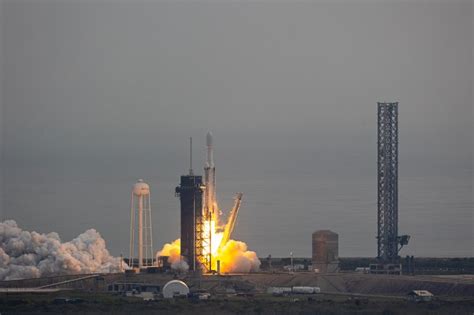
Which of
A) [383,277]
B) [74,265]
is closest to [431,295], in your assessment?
[383,277]

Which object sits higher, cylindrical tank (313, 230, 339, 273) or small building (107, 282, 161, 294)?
cylindrical tank (313, 230, 339, 273)

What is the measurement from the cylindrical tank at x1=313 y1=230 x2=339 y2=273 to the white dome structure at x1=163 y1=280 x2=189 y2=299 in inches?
718

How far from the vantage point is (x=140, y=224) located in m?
157

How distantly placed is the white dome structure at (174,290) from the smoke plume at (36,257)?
16798 mm

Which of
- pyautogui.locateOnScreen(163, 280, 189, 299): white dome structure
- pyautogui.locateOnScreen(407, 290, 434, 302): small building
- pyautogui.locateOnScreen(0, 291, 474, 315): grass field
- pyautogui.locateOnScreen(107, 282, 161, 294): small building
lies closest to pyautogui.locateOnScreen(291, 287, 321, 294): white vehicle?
pyautogui.locateOnScreen(0, 291, 474, 315): grass field

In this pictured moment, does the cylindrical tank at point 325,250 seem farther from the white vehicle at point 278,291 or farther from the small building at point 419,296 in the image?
the small building at point 419,296

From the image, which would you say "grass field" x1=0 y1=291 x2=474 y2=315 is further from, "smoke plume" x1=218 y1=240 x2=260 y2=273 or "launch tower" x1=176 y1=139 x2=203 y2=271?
"smoke plume" x1=218 y1=240 x2=260 y2=273

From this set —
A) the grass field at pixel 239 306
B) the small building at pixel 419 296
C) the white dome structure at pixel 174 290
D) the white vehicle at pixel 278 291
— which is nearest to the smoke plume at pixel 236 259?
the white vehicle at pixel 278 291

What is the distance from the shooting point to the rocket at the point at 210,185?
154 metres

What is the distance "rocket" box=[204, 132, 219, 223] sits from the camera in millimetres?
154500

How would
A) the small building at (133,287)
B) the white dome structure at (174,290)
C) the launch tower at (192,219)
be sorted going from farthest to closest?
the launch tower at (192,219) → the small building at (133,287) → the white dome structure at (174,290)

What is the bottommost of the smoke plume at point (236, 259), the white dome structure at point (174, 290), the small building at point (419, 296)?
the small building at point (419, 296)

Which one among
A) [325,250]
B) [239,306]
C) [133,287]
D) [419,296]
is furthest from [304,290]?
[325,250]

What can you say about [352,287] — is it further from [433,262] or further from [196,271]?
[433,262]
